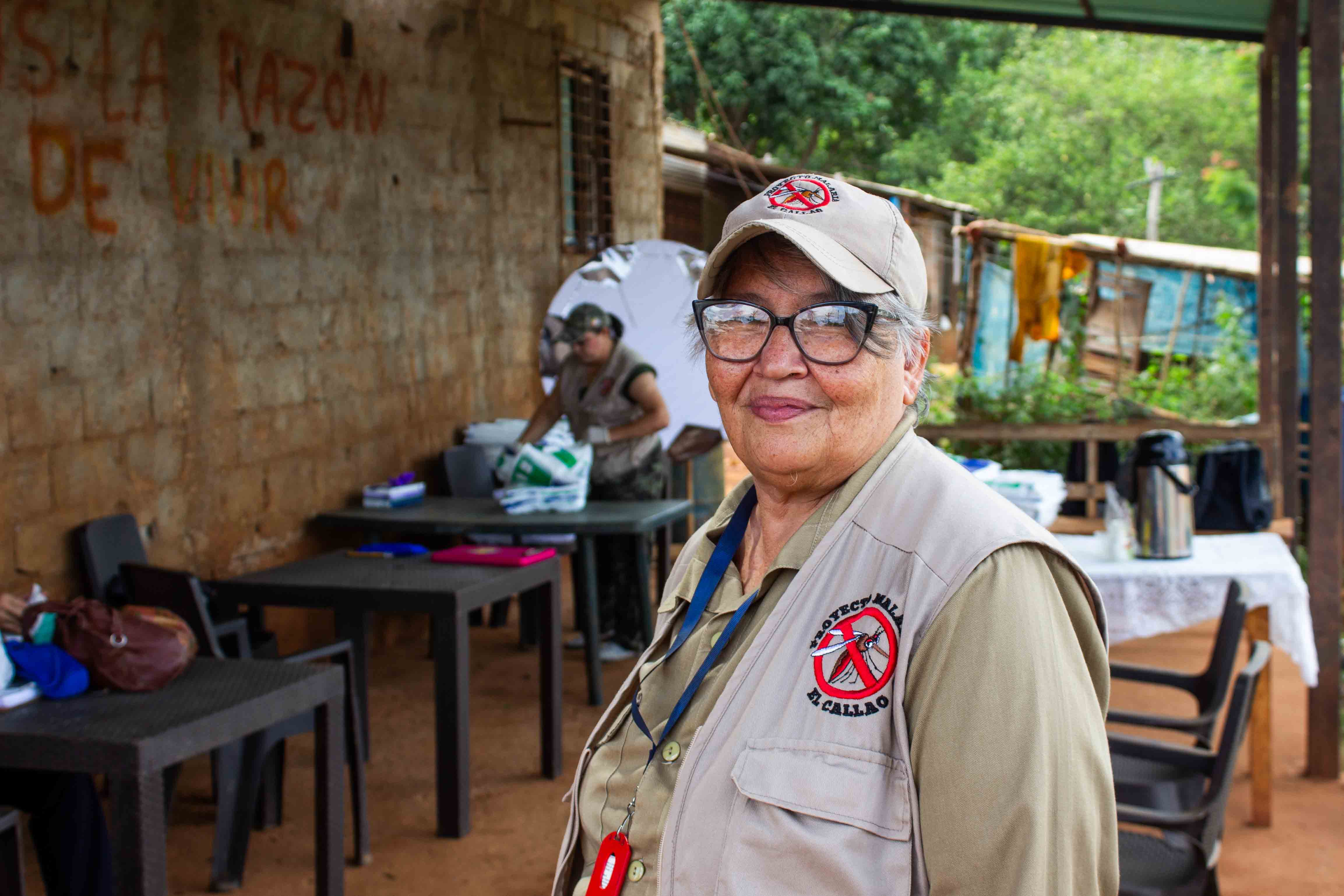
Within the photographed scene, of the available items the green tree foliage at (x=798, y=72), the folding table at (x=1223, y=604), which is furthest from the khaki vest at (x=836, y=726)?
the green tree foliage at (x=798, y=72)

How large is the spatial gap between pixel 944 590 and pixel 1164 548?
326cm

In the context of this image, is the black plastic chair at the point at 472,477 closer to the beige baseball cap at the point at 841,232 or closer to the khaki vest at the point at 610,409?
the khaki vest at the point at 610,409

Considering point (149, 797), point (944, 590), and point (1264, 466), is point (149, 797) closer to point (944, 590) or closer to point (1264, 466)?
point (944, 590)

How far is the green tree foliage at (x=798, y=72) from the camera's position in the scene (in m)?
17.3

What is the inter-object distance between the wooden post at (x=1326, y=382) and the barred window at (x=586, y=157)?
15.4 feet

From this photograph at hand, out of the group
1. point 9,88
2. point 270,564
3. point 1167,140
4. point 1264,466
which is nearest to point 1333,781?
point 1264,466

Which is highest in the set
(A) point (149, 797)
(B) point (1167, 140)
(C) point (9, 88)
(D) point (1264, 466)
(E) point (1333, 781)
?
(B) point (1167, 140)

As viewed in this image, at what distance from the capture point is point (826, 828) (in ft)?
4.03

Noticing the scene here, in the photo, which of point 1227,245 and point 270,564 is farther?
point 1227,245

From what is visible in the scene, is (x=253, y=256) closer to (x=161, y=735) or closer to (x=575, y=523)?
(x=575, y=523)

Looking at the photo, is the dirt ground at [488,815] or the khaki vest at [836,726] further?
the dirt ground at [488,815]

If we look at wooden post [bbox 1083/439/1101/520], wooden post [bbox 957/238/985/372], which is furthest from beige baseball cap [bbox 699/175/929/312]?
wooden post [bbox 957/238/985/372]

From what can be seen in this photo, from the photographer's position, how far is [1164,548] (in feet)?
13.7

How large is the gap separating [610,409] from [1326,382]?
124 inches
